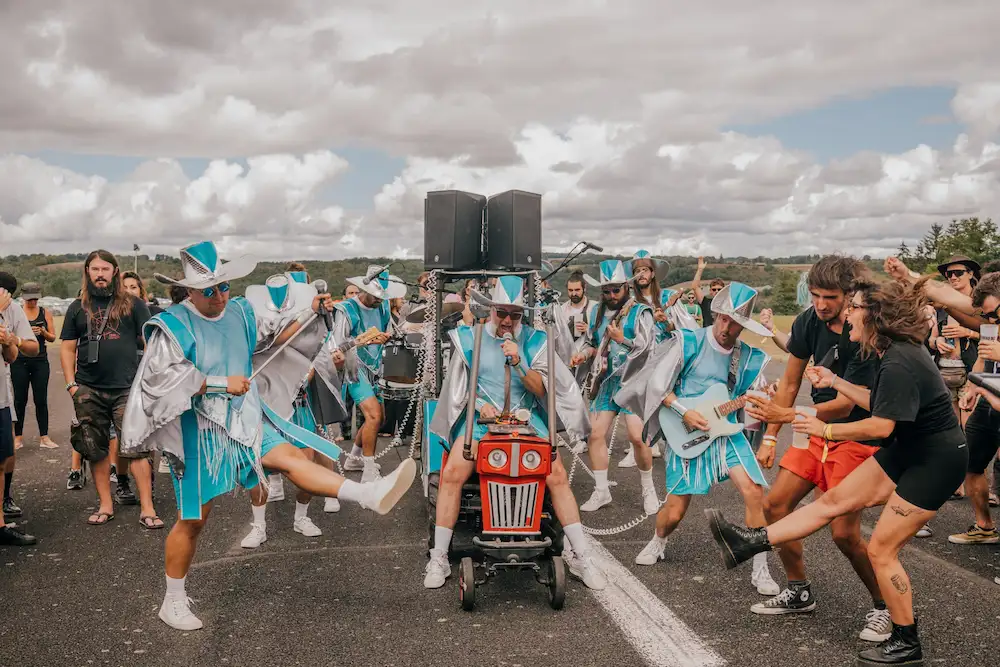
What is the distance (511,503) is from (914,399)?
2.41 meters

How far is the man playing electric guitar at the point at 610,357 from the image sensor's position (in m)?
8.17

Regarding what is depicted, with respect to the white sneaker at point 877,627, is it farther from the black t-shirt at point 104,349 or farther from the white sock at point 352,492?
the black t-shirt at point 104,349

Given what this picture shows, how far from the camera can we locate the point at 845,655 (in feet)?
15.4

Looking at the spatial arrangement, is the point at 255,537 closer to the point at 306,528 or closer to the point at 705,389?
the point at 306,528

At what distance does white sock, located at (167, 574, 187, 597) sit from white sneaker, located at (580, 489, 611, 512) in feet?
12.5

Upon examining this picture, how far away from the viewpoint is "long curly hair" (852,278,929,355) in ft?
14.9

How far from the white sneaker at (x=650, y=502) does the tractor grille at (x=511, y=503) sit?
2.37m

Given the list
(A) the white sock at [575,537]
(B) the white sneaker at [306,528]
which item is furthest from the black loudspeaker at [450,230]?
(A) the white sock at [575,537]

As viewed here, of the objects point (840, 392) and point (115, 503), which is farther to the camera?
point (115, 503)

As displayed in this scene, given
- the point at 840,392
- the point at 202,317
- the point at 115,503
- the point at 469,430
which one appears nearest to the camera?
the point at 840,392

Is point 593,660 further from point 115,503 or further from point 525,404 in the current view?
point 115,503

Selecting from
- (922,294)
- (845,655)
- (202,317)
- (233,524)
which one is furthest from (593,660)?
(233,524)

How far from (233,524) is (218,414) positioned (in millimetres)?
2640

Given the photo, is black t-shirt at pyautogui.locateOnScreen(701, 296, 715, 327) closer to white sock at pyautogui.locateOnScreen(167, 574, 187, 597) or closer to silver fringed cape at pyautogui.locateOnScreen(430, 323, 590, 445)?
silver fringed cape at pyautogui.locateOnScreen(430, 323, 590, 445)
